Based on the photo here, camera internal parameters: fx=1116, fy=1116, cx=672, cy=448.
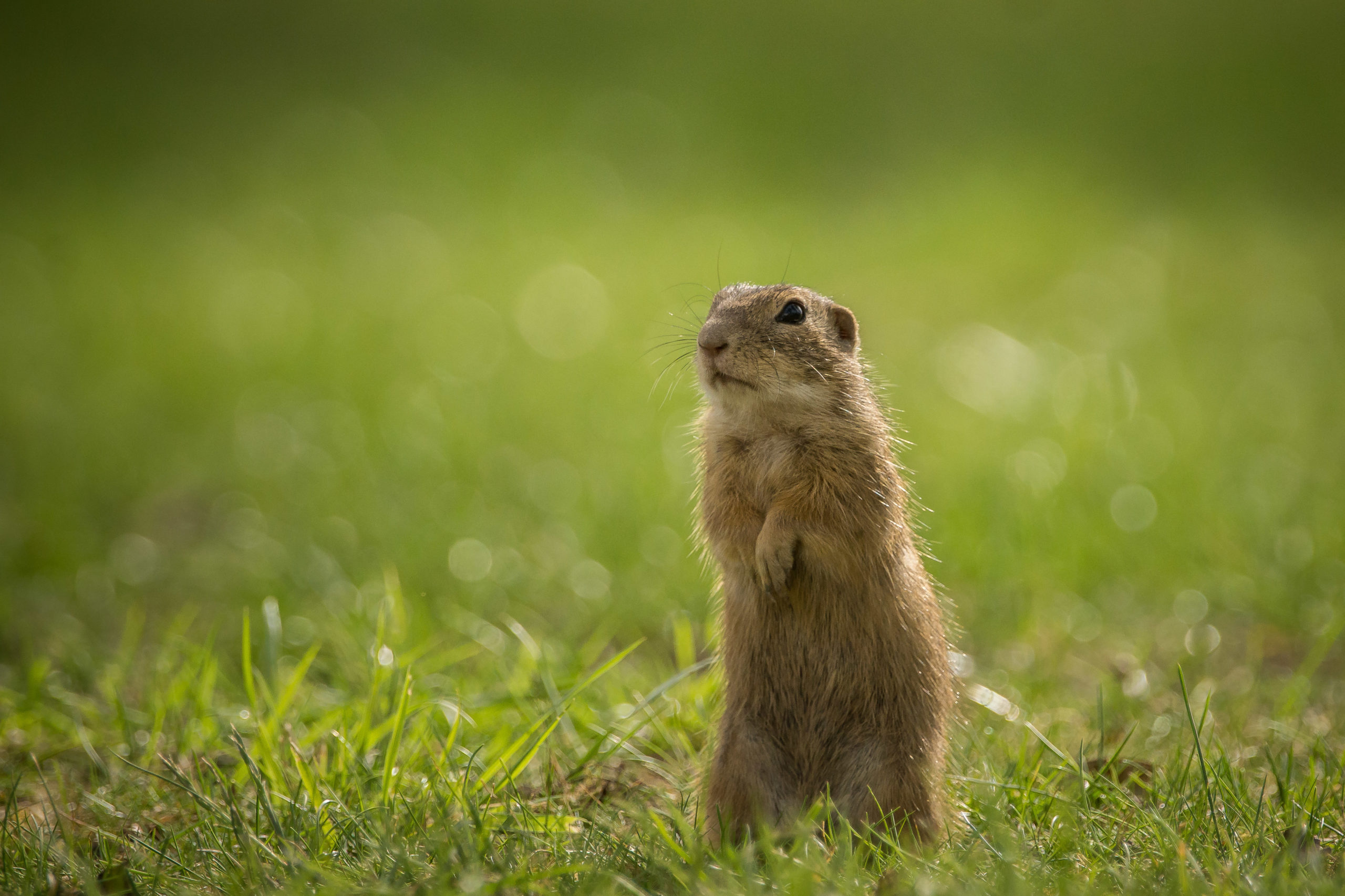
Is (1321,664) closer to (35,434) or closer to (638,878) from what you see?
(638,878)

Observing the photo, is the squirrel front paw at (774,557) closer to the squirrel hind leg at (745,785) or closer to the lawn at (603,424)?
the squirrel hind leg at (745,785)

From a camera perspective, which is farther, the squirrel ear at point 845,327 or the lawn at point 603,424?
the squirrel ear at point 845,327

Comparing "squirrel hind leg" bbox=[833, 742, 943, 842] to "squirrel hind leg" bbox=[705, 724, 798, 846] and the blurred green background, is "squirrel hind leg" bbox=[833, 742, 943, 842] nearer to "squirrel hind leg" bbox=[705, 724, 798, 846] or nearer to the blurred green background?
"squirrel hind leg" bbox=[705, 724, 798, 846]

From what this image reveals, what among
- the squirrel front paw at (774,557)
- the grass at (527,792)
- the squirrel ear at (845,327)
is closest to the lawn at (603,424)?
the grass at (527,792)

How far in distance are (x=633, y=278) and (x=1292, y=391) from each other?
4494mm

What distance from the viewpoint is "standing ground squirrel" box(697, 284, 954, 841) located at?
2541 millimetres

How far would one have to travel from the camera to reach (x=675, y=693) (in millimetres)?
3486

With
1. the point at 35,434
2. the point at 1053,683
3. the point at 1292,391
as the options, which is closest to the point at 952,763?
the point at 1053,683

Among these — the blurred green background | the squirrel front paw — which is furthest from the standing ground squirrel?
the blurred green background

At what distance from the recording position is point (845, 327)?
302 centimetres

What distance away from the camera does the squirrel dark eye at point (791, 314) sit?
2.82 m

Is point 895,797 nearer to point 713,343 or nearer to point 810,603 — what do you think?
point 810,603

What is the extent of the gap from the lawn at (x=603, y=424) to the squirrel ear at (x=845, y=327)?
297mm

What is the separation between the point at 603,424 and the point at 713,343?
12.3 feet
